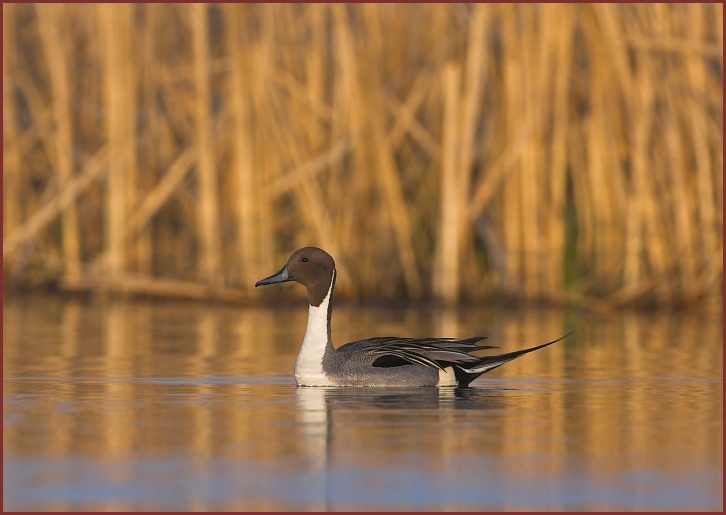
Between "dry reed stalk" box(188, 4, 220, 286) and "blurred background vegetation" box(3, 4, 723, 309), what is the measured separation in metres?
0.02

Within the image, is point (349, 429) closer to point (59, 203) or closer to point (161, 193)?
point (161, 193)

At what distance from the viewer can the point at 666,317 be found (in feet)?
41.1

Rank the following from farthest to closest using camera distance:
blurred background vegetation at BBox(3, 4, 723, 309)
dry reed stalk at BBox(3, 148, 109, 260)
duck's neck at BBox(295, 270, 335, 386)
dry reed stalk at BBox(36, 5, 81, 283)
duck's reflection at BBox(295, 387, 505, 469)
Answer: dry reed stalk at BBox(36, 5, 81, 283) → dry reed stalk at BBox(3, 148, 109, 260) → blurred background vegetation at BBox(3, 4, 723, 309) → duck's neck at BBox(295, 270, 335, 386) → duck's reflection at BBox(295, 387, 505, 469)

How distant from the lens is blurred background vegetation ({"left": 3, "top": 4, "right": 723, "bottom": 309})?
42.1ft

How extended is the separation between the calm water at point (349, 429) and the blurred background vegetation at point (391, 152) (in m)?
1.86

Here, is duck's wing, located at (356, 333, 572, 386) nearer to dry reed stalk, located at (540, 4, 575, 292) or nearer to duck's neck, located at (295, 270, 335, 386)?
duck's neck, located at (295, 270, 335, 386)

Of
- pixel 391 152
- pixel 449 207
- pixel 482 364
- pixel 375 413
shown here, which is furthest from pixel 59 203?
pixel 375 413

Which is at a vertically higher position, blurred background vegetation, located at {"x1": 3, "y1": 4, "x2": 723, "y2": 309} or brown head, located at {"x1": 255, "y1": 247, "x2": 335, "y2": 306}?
blurred background vegetation, located at {"x1": 3, "y1": 4, "x2": 723, "y2": 309}

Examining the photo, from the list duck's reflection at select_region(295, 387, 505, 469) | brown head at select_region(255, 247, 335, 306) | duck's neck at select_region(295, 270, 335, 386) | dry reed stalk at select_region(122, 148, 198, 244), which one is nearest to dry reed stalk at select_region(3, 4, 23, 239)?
dry reed stalk at select_region(122, 148, 198, 244)

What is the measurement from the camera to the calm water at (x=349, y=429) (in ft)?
16.9

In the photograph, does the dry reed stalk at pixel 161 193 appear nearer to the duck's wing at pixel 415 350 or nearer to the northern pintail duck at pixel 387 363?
the northern pintail duck at pixel 387 363

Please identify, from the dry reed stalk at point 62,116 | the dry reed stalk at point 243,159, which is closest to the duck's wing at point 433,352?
the dry reed stalk at point 243,159

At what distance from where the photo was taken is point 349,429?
6.55 m

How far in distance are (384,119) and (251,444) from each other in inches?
295
